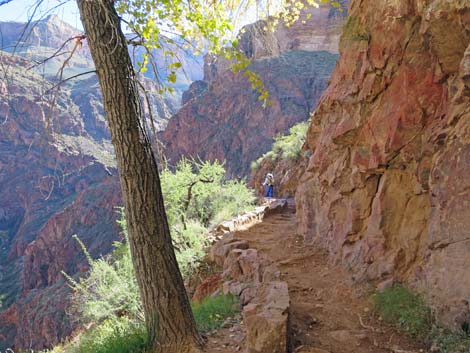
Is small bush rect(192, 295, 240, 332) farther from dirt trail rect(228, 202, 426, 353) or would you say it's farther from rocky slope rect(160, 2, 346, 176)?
rocky slope rect(160, 2, 346, 176)

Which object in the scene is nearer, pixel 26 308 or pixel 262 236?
pixel 262 236

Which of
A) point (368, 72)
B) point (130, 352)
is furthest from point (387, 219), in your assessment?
point (130, 352)

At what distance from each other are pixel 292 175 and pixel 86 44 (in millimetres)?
11279

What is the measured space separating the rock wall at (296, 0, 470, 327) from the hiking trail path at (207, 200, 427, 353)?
0.28 metres

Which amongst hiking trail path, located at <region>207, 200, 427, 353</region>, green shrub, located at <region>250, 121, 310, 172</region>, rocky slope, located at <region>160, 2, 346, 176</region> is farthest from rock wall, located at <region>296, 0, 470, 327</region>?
rocky slope, located at <region>160, 2, 346, 176</region>

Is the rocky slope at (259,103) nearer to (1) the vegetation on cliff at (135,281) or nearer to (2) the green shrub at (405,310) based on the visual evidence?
(1) the vegetation on cliff at (135,281)

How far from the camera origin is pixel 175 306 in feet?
10.9

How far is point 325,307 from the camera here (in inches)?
169

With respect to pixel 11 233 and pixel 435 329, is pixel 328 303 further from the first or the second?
pixel 11 233

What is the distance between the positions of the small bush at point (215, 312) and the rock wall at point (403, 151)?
5.29 feet

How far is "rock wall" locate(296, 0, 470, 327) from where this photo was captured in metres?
3.48

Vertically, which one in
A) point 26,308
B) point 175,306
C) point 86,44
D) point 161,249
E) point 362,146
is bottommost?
point 26,308

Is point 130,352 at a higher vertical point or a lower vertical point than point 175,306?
lower

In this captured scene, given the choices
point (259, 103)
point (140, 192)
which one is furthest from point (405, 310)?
point (259, 103)
